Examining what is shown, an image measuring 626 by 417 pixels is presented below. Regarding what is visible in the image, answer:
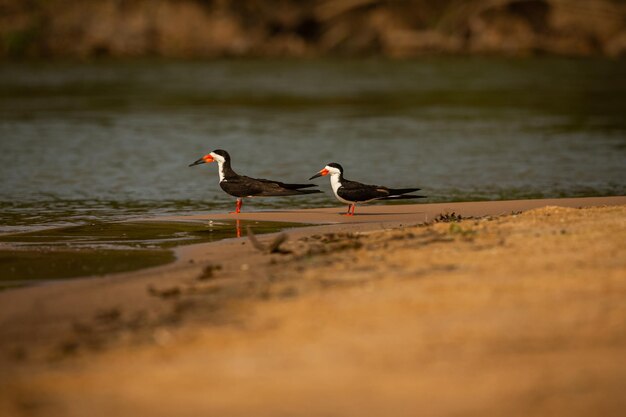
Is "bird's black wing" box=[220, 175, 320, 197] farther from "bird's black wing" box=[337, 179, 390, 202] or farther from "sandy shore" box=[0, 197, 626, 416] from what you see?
"sandy shore" box=[0, 197, 626, 416]

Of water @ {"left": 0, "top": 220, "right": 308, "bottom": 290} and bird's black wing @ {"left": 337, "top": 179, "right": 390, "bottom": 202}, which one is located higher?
bird's black wing @ {"left": 337, "top": 179, "right": 390, "bottom": 202}

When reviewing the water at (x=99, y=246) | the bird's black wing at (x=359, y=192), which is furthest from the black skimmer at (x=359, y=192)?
the water at (x=99, y=246)

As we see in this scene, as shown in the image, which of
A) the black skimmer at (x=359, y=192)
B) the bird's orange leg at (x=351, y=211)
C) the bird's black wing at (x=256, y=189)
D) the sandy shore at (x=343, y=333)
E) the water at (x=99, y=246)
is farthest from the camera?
the bird's black wing at (x=256, y=189)

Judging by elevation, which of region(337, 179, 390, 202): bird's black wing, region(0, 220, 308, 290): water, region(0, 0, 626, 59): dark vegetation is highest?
region(0, 0, 626, 59): dark vegetation

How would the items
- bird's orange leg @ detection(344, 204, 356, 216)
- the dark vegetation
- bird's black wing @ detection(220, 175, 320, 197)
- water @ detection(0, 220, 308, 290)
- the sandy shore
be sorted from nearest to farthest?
the sandy shore, water @ detection(0, 220, 308, 290), bird's orange leg @ detection(344, 204, 356, 216), bird's black wing @ detection(220, 175, 320, 197), the dark vegetation

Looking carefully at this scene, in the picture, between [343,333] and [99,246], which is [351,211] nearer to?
[99,246]

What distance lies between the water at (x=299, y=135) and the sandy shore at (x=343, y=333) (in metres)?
6.01

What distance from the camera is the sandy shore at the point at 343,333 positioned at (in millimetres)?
6969

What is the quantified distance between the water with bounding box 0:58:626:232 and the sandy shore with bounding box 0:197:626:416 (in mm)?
6013

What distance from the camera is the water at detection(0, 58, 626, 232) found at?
2000 cm

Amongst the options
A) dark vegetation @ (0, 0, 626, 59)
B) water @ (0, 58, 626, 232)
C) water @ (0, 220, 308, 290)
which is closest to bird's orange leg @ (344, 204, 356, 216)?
water @ (0, 220, 308, 290)

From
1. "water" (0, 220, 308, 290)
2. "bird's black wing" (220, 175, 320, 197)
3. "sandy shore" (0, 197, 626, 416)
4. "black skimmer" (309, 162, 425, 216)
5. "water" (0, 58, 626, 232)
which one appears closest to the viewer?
"sandy shore" (0, 197, 626, 416)

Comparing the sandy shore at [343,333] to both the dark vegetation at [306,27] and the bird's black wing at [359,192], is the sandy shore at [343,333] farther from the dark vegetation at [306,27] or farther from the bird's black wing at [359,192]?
the dark vegetation at [306,27]

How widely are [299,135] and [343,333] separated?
2256cm
